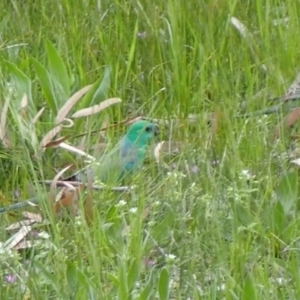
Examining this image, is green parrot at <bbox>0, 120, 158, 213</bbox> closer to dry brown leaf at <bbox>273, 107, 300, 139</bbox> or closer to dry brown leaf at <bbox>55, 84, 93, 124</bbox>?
dry brown leaf at <bbox>55, 84, 93, 124</bbox>

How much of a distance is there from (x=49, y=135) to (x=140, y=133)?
0.84 feet

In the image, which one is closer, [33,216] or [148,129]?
[33,216]

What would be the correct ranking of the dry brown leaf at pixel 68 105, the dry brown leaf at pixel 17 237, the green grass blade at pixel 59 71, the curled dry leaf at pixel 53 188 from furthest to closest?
the green grass blade at pixel 59 71 < the dry brown leaf at pixel 68 105 < the curled dry leaf at pixel 53 188 < the dry brown leaf at pixel 17 237

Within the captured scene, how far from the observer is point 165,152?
8.58 feet

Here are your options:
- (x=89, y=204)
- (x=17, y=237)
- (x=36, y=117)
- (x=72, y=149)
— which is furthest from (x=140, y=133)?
(x=17, y=237)

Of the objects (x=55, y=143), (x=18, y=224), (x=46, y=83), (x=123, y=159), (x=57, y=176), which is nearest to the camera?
(x=18, y=224)

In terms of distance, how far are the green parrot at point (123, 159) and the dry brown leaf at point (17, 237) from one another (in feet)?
0.29

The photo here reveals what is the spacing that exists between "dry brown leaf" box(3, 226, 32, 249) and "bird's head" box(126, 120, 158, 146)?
1.53 ft

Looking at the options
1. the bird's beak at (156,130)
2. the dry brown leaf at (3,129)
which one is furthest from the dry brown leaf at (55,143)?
the bird's beak at (156,130)

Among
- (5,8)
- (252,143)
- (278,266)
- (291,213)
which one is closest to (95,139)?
(252,143)

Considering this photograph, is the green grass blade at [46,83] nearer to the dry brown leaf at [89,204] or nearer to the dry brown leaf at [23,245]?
the dry brown leaf at [89,204]

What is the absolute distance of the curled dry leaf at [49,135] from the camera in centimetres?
265

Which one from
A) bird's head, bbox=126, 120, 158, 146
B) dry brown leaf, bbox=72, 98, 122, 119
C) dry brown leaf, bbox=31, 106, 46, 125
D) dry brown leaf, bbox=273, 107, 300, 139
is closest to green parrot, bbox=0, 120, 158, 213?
bird's head, bbox=126, 120, 158, 146

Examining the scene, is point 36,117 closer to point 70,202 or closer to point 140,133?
point 140,133
